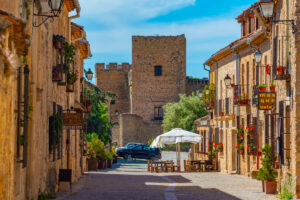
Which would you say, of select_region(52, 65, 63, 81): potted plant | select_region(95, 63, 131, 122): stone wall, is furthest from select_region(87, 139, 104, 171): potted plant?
select_region(95, 63, 131, 122): stone wall

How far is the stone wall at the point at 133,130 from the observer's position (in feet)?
209

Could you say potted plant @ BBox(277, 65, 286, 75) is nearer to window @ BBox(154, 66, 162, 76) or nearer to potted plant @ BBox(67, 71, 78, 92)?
potted plant @ BBox(67, 71, 78, 92)

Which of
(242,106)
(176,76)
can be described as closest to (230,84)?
(242,106)

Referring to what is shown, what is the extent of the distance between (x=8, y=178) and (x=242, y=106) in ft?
61.7

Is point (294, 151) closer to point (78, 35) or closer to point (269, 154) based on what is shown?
point (269, 154)

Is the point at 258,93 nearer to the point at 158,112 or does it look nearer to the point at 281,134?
the point at 281,134

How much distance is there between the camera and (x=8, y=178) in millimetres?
10445

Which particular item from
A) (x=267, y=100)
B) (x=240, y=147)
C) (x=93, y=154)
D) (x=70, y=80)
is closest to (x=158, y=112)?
(x=93, y=154)

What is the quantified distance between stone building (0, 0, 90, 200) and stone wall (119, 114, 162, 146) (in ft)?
139

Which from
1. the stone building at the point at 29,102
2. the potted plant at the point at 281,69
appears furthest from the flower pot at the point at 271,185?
the stone building at the point at 29,102

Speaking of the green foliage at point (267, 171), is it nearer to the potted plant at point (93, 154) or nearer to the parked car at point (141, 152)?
the potted plant at point (93, 154)

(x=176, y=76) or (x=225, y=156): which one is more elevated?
(x=176, y=76)

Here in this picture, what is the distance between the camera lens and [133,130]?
210 feet

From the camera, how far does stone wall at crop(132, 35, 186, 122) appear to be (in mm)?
67375
